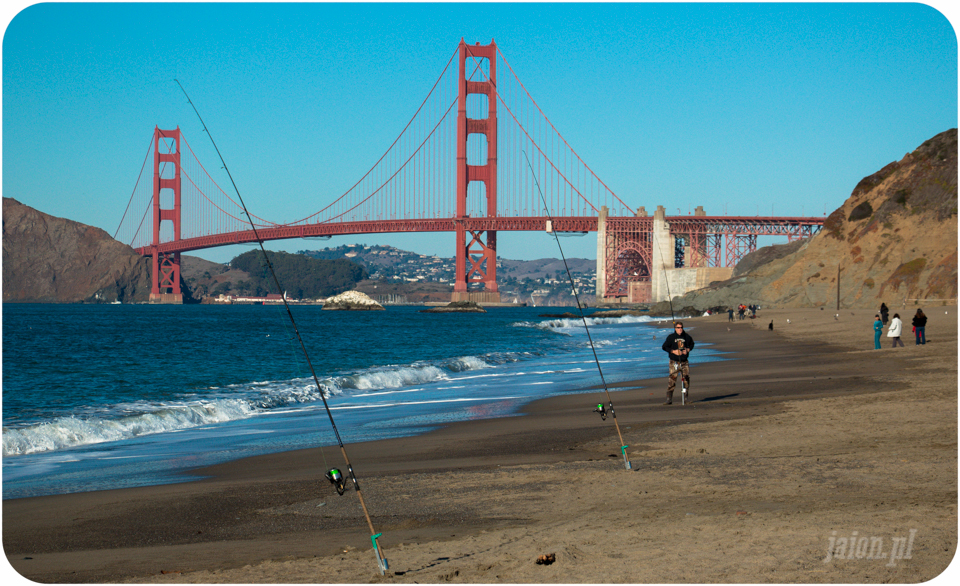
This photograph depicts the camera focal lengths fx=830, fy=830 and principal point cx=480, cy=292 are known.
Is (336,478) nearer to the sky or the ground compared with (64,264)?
nearer to the ground

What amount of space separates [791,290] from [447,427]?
45453 millimetres

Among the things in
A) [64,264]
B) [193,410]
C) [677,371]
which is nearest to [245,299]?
[64,264]

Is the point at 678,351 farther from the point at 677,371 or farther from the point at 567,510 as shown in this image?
the point at 567,510

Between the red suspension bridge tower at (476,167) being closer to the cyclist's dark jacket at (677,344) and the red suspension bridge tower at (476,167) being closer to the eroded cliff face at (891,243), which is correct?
the eroded cliff face at (891,243)

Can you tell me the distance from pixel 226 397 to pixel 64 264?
12422 cm

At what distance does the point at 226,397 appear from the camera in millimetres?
15406

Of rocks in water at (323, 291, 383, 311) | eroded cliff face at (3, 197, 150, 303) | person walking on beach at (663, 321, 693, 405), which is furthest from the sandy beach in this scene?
eroded cliff face at (3, 197, 150, 303)

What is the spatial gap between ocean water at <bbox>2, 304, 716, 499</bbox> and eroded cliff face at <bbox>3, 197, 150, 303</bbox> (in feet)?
319

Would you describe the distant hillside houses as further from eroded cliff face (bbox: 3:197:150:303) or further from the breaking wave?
the breaking wave

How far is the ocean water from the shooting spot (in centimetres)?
879

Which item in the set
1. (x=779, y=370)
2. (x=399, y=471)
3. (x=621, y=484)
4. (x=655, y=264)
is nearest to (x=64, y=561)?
(x=399, y=471)

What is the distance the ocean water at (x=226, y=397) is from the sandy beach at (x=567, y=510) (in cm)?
117

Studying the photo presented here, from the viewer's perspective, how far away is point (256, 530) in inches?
207

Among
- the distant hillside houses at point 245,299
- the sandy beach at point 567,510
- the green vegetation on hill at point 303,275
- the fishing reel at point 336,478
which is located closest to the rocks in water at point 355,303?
the distant hillside houses at point 245,299
